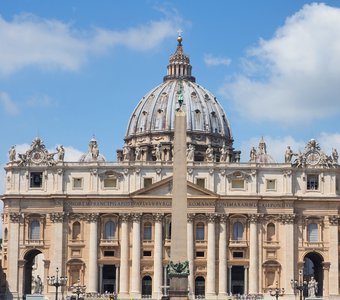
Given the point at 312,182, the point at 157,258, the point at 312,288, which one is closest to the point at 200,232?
the point at 157,258

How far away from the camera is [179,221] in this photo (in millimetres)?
68062

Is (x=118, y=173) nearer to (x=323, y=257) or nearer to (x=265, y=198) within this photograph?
(x=265, y=198)

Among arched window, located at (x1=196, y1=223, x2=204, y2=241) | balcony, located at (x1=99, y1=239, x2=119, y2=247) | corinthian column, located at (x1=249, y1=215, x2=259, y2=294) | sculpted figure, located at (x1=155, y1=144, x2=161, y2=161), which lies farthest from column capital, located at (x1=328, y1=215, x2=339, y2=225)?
balcony, located at (x1=99, y1=239, x2=119, y2=247)

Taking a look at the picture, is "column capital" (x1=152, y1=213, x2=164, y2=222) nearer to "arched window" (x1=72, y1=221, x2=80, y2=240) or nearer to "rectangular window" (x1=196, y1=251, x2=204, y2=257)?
"rectangular window" (x1=196, y1=251, x2=204, y2=257)

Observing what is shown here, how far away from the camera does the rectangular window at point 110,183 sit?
115812 millimetres

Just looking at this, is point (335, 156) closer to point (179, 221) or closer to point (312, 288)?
point (312, 288)

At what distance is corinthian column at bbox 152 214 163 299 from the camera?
113 m

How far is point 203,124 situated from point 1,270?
42557mm

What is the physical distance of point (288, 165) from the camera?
116 m

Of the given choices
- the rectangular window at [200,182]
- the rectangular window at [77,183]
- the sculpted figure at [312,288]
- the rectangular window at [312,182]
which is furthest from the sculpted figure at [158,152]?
the sculpted figure at [312,288]

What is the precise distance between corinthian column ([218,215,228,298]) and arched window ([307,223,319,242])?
9.54 metres

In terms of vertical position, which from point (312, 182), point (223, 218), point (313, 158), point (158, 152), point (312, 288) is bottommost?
point (312, 288)

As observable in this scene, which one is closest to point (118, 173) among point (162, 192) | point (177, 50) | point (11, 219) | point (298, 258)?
point (162, 192)

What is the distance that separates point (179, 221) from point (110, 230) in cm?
4825
